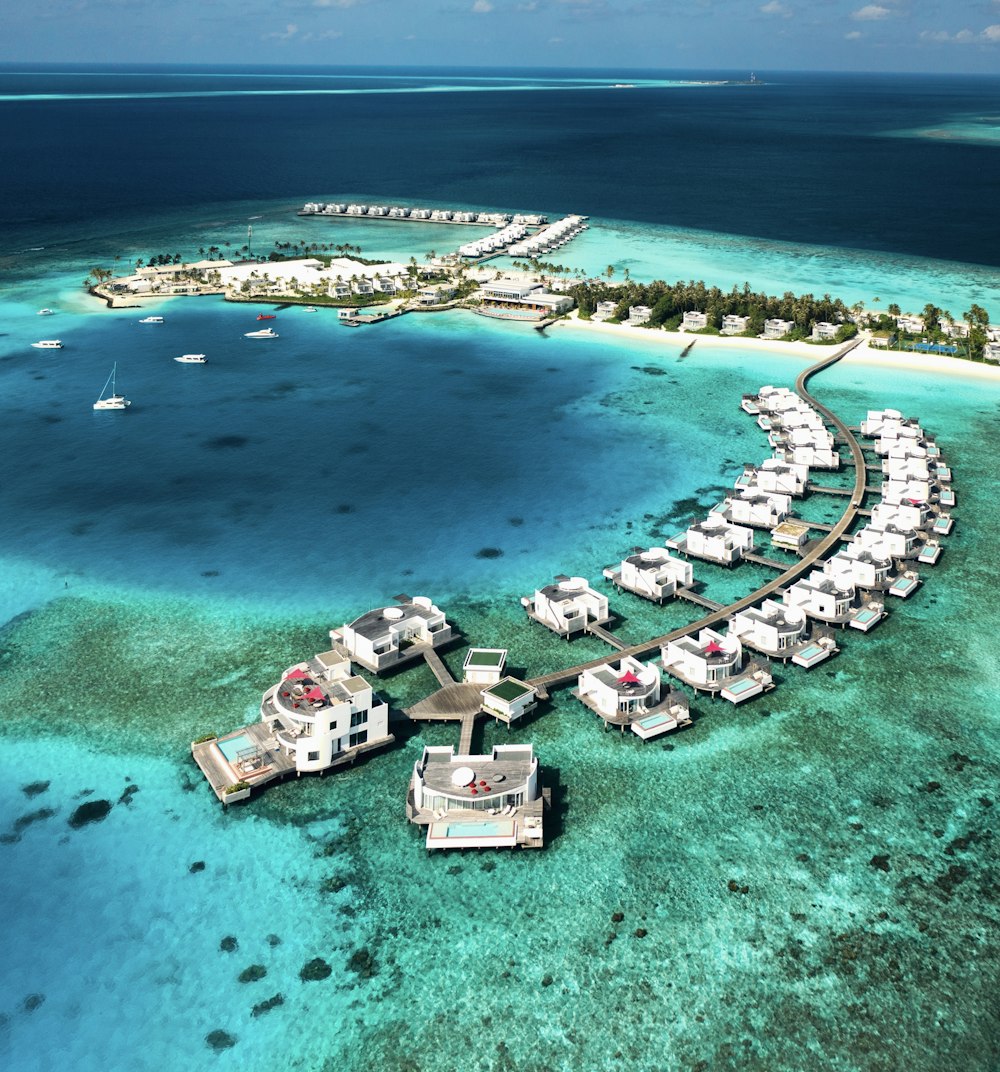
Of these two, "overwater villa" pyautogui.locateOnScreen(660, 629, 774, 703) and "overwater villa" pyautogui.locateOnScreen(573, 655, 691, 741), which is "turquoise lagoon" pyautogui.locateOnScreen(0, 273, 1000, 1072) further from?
"overwater villa" pyautogui.locateOnScreen(660, 629, 774, 703)

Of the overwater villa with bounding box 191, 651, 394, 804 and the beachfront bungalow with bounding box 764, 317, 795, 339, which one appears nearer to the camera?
the overwater villa with bounding box 191, 651, 394, 804

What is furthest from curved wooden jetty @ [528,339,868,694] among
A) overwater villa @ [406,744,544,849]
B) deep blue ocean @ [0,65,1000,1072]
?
overwater villa @ [406,744,544,849]

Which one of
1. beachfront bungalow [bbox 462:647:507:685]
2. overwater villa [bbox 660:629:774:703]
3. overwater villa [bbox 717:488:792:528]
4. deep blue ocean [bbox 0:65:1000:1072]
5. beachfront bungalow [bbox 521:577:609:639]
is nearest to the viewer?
deep blue ocean [bbox 0:65:1000:1072]

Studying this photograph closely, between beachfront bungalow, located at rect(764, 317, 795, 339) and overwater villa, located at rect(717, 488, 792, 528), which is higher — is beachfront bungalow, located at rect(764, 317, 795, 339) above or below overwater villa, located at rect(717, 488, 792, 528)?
below

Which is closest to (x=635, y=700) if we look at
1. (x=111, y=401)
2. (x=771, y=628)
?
(x=771, y=628)

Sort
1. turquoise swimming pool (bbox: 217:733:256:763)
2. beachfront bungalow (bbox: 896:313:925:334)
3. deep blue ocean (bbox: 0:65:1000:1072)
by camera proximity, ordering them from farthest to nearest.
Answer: beachfront bungalow (bbox: 896:313:925:334), turquoise swimming pool (bbox: 217:733:256:763), deep blue ocean (bbox: 0:65:1000:1072)

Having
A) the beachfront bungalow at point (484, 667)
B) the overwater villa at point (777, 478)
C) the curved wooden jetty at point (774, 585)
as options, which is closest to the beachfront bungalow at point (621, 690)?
the curved wooden jetty at point (774, 585)

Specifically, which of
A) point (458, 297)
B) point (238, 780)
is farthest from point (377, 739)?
point (458, 297)
